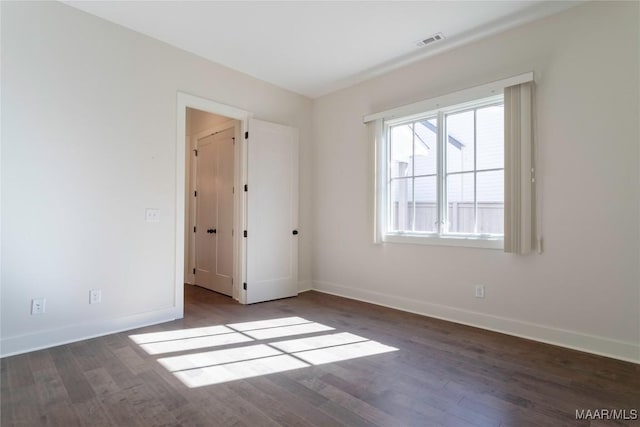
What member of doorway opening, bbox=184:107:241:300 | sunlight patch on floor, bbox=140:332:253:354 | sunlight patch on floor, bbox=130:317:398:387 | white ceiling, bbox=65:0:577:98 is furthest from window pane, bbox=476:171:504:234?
doorway opening, bbox=184:107:241:300

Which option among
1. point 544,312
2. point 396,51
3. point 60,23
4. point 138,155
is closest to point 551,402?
point 544,312

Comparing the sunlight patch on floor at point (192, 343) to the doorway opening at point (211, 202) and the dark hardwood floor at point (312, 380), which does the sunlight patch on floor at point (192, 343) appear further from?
the doorway opening at point (211, 202)

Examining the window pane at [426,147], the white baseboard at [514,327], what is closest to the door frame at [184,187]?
the white baseboard at [514,327]

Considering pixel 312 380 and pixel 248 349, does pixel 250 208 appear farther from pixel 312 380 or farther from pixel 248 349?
pixel 312 380

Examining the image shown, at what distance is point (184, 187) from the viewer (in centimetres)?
368

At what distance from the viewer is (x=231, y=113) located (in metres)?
4.02

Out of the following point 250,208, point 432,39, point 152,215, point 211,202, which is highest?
point 432,39

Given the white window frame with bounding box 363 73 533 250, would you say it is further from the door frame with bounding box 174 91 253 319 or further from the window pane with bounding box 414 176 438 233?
the door frame with bounding box 174 91 253 319

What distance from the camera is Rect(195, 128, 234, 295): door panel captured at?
456 cm

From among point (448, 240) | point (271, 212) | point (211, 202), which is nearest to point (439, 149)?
point (448, 240)

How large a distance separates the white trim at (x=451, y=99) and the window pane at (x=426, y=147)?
0.18 metres

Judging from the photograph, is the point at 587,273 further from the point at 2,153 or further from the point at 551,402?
the point at 2,153

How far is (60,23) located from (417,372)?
13.4 ft

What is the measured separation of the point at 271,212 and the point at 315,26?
230 centimetres
